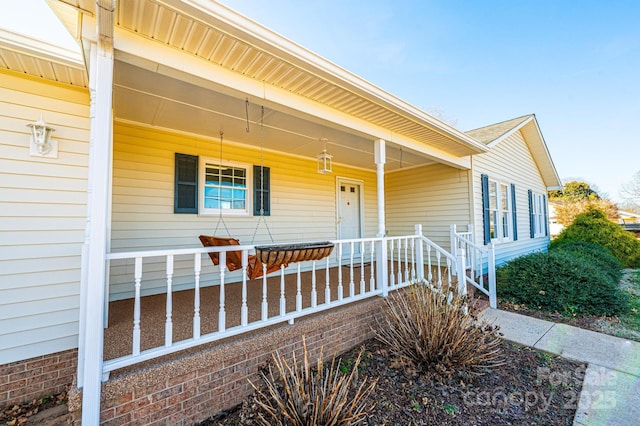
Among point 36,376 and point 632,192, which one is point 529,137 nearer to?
point 36,376

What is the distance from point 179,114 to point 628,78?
600 inches

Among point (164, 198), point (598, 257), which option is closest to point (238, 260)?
point (164, 198)

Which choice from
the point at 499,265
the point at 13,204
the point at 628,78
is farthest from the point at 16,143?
the point at 628,78

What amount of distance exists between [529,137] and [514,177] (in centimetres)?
164

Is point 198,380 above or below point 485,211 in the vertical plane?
below

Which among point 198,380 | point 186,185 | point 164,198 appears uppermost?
point 186,185

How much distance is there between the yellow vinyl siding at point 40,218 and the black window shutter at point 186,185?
1548 millimetres

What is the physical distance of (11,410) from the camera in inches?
91.7

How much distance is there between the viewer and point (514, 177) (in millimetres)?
8164

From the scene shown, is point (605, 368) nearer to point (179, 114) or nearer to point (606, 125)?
point (179, 114)

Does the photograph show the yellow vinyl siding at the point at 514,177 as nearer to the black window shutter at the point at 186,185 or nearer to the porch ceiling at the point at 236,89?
the porch ceiling at the point at 236,89

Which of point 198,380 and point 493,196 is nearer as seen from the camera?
point 198,380

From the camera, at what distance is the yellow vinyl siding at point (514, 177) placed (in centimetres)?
648

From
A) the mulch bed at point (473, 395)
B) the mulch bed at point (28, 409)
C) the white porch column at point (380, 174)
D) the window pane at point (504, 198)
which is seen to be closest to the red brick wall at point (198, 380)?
the mulch bed at point (473, 395)
